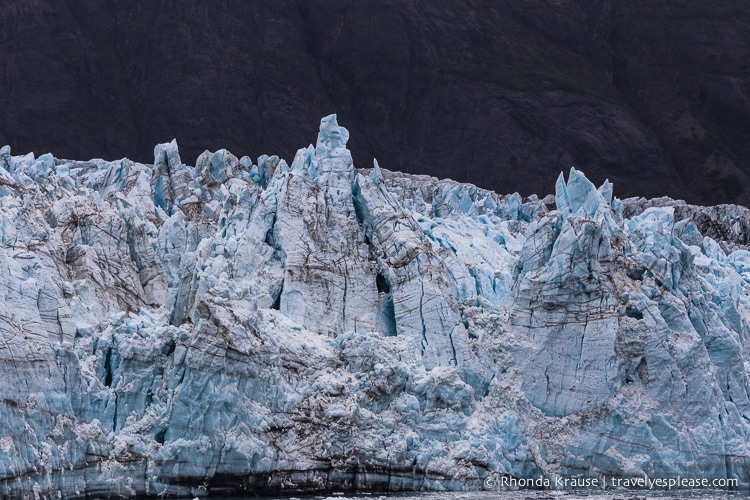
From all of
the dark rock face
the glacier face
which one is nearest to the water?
the glacier face

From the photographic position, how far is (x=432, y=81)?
253 feet

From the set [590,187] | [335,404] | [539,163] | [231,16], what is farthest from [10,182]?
[539,163]

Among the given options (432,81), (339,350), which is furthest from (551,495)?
(432,81)

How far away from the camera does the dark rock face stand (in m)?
71.2

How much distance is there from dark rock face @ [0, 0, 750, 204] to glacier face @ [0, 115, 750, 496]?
37.0 m

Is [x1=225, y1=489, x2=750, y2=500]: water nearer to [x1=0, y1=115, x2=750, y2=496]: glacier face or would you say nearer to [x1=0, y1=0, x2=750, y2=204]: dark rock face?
[x1=0, y1=115, x2=750, y2=496]: glacier face

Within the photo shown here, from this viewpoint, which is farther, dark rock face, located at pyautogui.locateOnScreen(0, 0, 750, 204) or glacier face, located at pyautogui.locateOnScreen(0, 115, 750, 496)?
dark rock face, located at pyautogui.locateOnScreen(0, 0, 750, 204)

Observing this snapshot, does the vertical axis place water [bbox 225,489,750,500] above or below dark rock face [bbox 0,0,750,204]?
below

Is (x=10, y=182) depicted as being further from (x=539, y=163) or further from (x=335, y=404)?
(x=539, y=163)

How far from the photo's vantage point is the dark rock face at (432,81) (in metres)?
71.2

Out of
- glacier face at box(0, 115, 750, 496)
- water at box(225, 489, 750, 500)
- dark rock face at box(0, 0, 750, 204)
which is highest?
dark rock face at box(0, 0, 750, 204)

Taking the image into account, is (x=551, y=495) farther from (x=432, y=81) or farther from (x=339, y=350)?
(x=432, y=81)

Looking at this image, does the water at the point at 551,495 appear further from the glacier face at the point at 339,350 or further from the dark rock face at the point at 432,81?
the dark rock face at the point at 432,81

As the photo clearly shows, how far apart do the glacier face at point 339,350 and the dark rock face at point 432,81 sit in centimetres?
3696
